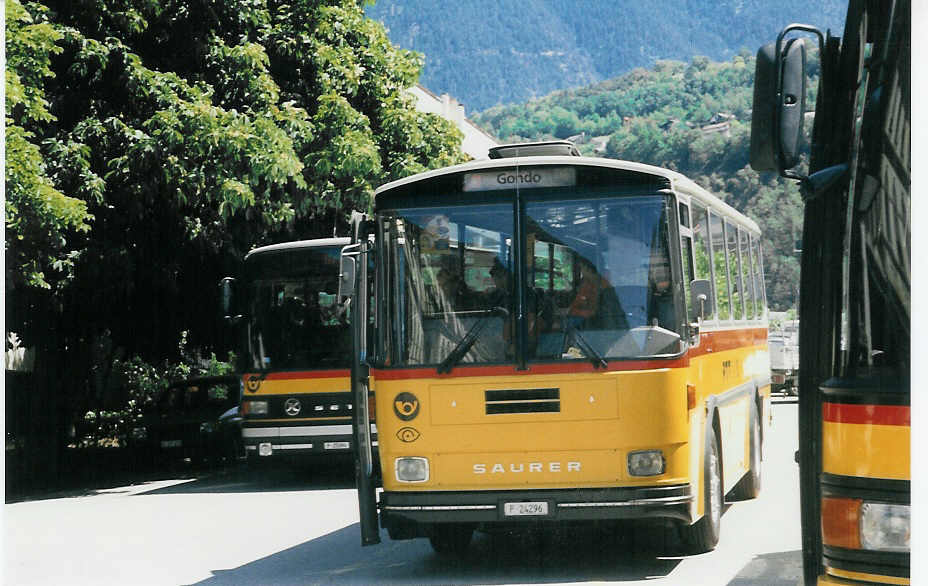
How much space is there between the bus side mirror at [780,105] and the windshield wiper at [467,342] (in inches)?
173

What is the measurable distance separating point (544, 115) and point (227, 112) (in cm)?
5015

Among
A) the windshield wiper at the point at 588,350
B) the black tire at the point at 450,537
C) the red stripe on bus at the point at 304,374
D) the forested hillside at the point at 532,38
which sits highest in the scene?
the forested hillside at the point at 532,38

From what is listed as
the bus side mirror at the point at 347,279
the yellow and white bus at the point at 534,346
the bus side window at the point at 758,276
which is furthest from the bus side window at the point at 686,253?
the bus side window at the point at 758,276

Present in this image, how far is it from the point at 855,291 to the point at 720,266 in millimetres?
6715

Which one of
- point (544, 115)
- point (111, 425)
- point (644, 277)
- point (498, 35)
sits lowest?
point (111, 425)

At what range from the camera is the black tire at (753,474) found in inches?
539

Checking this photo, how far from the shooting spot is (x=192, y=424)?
2216 centimetres

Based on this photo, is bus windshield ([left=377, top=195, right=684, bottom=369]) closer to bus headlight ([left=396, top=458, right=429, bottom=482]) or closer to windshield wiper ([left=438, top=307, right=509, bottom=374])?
windshield wiper ([left=438, top=307, right=509, bottom=374])

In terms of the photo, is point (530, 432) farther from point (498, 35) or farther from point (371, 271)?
point (498, 35)

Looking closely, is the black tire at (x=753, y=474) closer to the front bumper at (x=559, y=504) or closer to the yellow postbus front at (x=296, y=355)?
the front bumper at (x=559, y=504)

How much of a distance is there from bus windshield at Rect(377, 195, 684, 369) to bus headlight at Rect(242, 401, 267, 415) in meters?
8.02

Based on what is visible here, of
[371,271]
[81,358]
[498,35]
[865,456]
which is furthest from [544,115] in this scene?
[498,35]

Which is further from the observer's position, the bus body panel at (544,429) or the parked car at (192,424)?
the parked car at (192,424)
